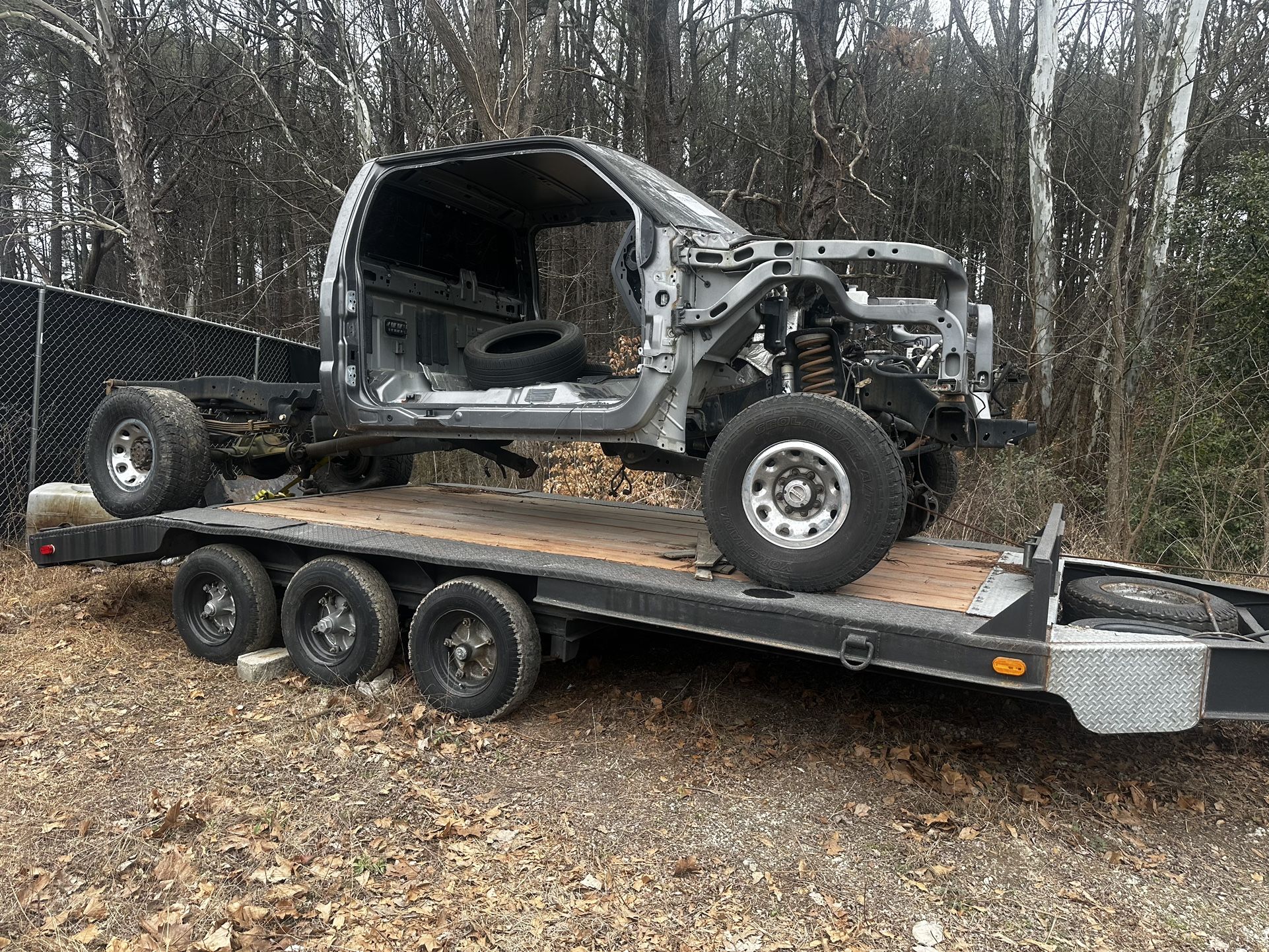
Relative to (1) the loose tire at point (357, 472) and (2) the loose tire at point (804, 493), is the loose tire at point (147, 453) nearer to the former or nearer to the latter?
(1) the loose tire at point (357, 472)

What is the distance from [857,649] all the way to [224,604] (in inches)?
138

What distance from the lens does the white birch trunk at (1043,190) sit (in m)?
10.0

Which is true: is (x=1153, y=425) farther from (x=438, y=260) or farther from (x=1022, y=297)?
(x=438, y=260)

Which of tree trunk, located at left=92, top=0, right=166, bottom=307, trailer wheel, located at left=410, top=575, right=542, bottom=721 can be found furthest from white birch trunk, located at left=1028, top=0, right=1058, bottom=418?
tree trunk, located at left=92, top=0, right=166, bottom=307

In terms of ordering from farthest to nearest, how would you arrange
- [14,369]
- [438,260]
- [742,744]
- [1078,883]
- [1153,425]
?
[1153,425] < [14,369] < [438,260] < [742,744] < [1078,883]

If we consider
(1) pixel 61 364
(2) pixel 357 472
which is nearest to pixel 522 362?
(2) pixel 357 472

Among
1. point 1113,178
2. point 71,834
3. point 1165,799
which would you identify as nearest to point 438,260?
point 71,834

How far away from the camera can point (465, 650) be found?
404 centimetres

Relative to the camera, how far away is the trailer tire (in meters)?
3.43

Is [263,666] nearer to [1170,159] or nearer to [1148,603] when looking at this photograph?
A: [1148,603]

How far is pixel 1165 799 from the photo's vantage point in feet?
11.2

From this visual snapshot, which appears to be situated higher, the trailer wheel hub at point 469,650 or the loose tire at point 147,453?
the loose tire at point 147,453

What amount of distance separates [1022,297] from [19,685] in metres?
11.9

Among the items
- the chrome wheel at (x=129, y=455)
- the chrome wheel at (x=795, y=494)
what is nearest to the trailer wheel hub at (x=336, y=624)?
the chrome wheel at (x=129, y=455)
